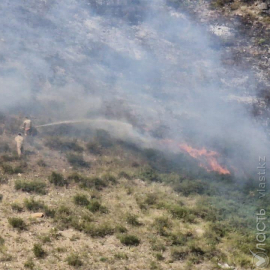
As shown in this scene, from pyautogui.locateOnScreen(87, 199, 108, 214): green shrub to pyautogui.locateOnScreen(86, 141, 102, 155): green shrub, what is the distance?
4.20 meters

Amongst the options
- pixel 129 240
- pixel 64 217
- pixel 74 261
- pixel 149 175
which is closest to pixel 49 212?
pixel 64 217

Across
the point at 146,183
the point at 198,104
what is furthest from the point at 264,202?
the point at 198,104

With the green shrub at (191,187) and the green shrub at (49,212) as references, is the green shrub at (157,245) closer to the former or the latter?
the green shrub at (49,212)

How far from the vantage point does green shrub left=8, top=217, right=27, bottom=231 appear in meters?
11.2

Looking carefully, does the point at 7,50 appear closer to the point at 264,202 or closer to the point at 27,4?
the point at 27,4

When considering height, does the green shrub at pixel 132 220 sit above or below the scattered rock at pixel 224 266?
below

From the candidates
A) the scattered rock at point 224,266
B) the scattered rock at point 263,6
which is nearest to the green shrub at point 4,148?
the scattered rock at point 224,266

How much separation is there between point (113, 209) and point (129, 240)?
1.91 m

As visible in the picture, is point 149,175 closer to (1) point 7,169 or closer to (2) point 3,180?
(1) point 7,169

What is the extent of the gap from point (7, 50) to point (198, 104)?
11550 mm

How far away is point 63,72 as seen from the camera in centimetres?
2162

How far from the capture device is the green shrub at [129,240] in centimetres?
1121

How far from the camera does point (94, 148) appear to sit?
55.7 feet

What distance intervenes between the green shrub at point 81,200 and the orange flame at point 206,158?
21.1 ft
